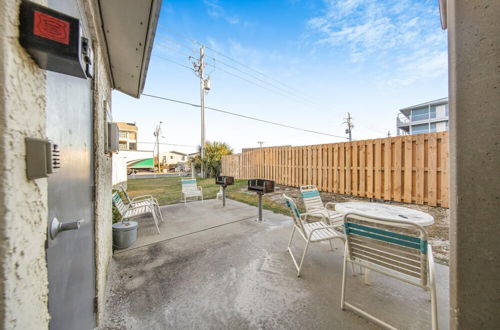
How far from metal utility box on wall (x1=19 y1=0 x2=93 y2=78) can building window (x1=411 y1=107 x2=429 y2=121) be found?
3739 cm

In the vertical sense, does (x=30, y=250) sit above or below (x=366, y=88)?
below

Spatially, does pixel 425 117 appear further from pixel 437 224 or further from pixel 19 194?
pixel 19 194

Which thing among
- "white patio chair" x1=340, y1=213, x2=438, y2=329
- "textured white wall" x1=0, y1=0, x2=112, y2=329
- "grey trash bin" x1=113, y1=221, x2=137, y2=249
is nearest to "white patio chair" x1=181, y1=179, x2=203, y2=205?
"grey trash bin" x1=113, y1=221, x2=137, y2=249

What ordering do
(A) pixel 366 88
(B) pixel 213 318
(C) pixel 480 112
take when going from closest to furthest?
1. (C) pixel 480 112
2. (B) pixel 213 318
3. (A) pixel 366 88

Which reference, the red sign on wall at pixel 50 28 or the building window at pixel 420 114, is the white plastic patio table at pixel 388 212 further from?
the building window at pixel 420 114

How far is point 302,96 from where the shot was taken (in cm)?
2006

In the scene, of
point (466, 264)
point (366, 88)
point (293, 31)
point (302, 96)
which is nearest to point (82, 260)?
point (466, 264)

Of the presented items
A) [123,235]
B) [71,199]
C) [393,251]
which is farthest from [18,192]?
[123,235]

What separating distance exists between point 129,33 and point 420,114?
3710 centimetres

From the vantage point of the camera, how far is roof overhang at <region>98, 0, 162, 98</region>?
1.60 meters

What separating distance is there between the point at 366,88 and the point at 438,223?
36.5 feet

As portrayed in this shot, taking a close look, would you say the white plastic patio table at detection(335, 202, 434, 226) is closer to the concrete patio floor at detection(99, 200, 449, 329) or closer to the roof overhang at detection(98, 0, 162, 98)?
the concrete patio floor at detection(99, 200, 449, 329)

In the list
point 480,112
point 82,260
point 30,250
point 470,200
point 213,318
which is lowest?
point 213,318

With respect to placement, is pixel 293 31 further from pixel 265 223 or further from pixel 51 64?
pixel 51 64
